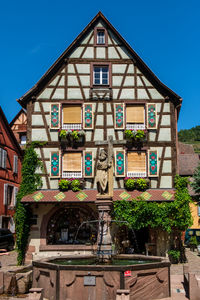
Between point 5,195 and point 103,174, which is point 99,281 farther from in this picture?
point 5,195

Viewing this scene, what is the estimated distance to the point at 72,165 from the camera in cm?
2055

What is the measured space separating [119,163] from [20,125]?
813 inches

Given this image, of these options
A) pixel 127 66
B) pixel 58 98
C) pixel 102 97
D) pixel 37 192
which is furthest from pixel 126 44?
pixel 37 192

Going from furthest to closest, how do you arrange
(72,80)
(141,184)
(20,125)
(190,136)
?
(190,136)
(20,125)
(72,80)
(141,184)

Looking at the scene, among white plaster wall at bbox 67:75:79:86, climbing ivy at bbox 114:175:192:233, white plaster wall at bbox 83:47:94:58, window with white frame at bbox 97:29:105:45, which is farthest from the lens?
window with white frame at bbox 97:29:105:45

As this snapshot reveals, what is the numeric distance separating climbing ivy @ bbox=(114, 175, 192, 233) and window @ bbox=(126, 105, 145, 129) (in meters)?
4.03

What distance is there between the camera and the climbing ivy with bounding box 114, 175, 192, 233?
18.9 m

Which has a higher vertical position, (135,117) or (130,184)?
(135,117)

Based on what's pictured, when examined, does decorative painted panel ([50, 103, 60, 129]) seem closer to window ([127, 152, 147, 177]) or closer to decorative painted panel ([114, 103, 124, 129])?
decorative painted panel ([114, 103, 124, 129])

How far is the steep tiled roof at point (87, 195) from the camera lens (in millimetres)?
19297

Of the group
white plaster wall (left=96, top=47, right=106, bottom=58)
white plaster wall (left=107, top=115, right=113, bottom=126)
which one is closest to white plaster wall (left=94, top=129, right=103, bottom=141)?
white plaster wall (left=107, top=115, right=113, bottom=126)

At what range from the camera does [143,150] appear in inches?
808

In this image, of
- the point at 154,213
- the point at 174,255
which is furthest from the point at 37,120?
the point at 174,255

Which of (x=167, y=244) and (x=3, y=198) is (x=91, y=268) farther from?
(x=3, y=198)
